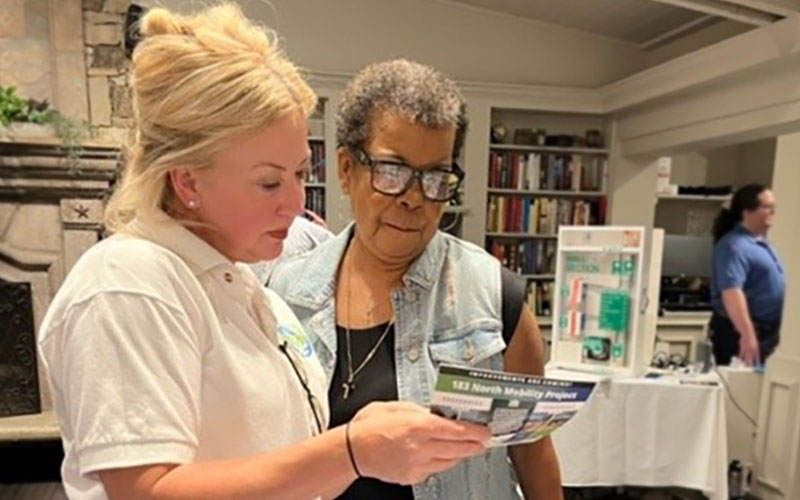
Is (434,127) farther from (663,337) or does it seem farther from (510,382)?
(663,337)

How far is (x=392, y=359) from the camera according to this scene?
980 mm

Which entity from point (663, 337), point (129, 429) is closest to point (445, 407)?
point (129, 429)

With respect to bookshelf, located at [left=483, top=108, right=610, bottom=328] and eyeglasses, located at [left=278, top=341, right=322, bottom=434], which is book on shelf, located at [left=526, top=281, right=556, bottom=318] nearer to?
bookshelf, located at [left=483, top=108, right=610, bottom=328]

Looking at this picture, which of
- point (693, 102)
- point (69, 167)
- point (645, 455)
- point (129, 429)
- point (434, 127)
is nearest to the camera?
point (129, 429)

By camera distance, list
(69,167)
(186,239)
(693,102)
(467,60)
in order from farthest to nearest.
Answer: (467,60) → (693,102) → (69,167) → (186,239)

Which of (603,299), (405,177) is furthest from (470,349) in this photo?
(603,299)

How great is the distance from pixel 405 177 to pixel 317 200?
10.8 ft

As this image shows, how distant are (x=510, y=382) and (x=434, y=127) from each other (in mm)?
476

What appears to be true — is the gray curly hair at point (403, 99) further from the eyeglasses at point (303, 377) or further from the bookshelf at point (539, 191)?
the bookshelf at point (539, 191)

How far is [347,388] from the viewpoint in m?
0.97

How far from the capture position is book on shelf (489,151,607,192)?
4590 mm

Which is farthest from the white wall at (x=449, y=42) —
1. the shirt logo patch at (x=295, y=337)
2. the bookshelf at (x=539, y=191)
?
the shirt logo patch at (x=295, y=337)

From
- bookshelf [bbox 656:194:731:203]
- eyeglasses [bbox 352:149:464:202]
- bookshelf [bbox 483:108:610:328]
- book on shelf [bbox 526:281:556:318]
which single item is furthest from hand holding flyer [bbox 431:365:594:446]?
bookshelf [bbox 656:194:731:203]

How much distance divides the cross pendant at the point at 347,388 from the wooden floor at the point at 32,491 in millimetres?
2284
